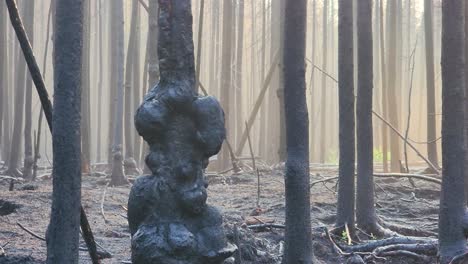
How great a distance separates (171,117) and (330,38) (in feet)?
142

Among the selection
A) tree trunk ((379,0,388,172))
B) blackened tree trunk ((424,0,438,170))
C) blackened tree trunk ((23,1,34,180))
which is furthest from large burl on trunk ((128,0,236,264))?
tree trunk ((379,0,388,172))

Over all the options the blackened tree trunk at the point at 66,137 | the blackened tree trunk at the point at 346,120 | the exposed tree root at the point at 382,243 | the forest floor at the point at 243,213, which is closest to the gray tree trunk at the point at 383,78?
the forest floor at the point at 243,213

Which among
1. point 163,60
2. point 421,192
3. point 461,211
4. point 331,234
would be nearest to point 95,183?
point 421,192

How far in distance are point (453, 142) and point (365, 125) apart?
1481 millimetres

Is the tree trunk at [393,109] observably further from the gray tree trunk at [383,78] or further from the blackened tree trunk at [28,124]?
the blackened tree trunk at [28,124]

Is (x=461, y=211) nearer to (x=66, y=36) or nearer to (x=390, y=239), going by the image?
(x=390, y=239)

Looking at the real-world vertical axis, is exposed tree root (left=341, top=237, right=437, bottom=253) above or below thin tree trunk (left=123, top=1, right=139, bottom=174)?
below

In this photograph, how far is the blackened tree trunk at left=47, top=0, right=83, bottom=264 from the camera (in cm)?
375

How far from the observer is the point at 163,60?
14.8 feet

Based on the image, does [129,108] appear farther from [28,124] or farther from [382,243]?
[382,243]

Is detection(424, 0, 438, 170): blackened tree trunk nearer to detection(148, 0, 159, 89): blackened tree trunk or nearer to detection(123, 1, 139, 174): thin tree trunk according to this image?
detection(148, 0, 159, 89): blackened tree trunk

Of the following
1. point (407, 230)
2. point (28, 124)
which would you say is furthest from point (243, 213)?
point (28, 124)

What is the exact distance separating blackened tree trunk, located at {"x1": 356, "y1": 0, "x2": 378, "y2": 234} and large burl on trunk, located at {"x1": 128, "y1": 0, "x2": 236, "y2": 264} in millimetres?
3995

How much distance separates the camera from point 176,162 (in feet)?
14.3
